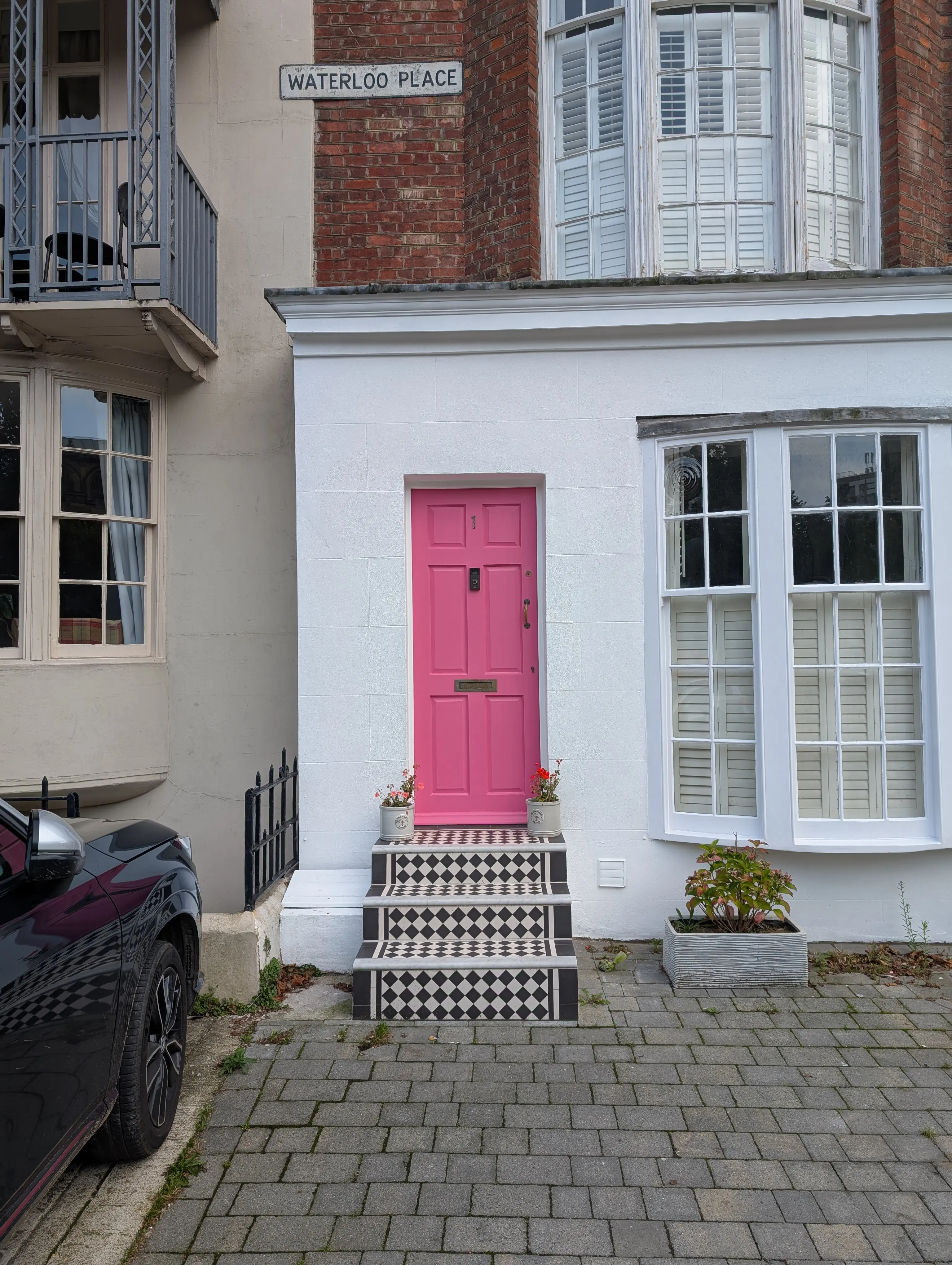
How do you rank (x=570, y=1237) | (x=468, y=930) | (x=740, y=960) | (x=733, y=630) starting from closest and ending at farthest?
(x=570, y=1237)
(x=740, y=960)
(x=468, y=930)
(x=733, y=630)

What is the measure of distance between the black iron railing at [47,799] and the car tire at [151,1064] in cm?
129

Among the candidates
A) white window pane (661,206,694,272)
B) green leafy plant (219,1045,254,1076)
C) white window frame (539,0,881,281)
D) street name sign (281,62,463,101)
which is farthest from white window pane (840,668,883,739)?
street name sign (281,62,463,101)

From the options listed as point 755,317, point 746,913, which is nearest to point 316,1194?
point 746,913

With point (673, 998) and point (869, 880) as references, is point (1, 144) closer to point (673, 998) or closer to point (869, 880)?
point (673, 998)

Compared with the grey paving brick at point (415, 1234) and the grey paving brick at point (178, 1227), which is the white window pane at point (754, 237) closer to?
the grey paving brick at point (415, 1234)

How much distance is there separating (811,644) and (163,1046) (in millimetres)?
4297

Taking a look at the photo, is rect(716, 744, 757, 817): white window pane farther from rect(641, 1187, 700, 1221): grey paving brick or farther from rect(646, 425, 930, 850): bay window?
rect(641, 1187, 700, 1221): grey paving brick

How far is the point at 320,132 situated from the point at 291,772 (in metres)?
4.79

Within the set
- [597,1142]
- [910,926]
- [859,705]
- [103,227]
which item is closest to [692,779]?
[859,705]

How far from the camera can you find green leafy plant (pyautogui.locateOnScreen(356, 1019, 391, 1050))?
4.57 metres

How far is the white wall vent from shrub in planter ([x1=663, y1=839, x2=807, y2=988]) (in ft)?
2.12

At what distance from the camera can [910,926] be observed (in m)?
5.79

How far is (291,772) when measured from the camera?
619 cm

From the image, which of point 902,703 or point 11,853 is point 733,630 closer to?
point 902,703
